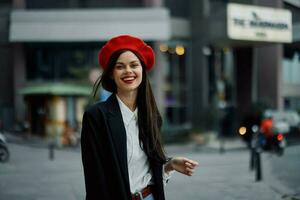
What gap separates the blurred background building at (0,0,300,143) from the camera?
739 inches

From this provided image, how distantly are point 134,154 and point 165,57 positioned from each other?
69.2 feet

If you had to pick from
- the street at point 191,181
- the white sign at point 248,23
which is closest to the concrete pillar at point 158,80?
the white sign at point 248,23

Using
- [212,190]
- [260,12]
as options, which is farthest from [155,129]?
[260,12]

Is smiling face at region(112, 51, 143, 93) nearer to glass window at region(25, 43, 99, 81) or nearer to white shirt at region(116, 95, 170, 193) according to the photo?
white shirt at region(116, 95, 170, 193)

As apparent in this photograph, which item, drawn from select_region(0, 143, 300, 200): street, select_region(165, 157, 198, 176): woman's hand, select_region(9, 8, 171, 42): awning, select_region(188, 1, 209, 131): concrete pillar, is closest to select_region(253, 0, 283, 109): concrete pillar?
select_region(188, 1, 209, 131): concrete pillar

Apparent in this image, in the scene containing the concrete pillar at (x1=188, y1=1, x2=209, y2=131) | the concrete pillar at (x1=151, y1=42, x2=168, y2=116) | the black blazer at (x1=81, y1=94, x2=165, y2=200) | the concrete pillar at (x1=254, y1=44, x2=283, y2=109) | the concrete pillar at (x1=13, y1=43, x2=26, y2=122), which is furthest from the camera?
the concrete pillar at (x1=188, y1=1, x2=209, y2=131)

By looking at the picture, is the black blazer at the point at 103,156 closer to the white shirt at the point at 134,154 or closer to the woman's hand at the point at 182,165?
the white shirt at the point at 134,154

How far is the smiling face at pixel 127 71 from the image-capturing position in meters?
2.26

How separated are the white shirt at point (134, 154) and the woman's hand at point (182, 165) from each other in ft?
0.63

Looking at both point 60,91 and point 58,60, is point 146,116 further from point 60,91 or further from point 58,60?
point 58,60

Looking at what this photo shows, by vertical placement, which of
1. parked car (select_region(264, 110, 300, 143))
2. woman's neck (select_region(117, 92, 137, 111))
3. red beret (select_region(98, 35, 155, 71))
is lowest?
parked car (select_region(264, 110, 300, 143))

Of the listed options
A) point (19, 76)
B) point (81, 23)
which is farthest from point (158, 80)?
point (19, 76)

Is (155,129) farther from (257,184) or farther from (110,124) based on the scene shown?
(257,184)

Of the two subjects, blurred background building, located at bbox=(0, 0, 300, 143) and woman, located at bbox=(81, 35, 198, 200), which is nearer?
woman, located at bbox=(81, 35, 198, 200)
